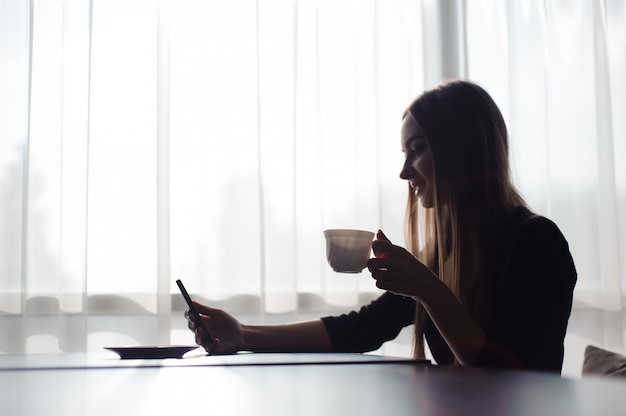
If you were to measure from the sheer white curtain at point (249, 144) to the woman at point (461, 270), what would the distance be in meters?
0.70

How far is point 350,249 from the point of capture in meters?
1.29

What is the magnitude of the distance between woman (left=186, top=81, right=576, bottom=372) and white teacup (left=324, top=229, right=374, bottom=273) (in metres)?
0.03

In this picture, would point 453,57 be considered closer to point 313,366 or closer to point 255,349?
point 255,349

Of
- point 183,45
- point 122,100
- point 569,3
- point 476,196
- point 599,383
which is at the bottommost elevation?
point 599,383

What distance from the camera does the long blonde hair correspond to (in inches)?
56.4

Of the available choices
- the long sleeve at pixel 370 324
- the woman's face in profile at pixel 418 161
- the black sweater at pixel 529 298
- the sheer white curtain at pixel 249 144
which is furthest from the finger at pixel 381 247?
the sheer white curtain at pixel 249 144

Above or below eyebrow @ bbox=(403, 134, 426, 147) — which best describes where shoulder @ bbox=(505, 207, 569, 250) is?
below

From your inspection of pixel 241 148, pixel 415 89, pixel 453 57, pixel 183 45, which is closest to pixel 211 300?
pixel 241 148

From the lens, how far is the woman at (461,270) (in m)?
1.20

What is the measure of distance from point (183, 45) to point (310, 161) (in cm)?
58

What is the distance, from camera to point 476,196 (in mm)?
1465

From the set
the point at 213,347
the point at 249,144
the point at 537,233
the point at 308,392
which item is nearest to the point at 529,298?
the point at 537,233

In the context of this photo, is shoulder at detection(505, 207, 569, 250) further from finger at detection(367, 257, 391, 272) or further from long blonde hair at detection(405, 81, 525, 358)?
finger at detection(367, 257, 391, 272)

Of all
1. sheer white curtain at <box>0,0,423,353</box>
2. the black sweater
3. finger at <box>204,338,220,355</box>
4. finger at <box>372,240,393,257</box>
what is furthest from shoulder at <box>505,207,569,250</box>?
sheer white curtain at <box>0,0,423,353</box>
